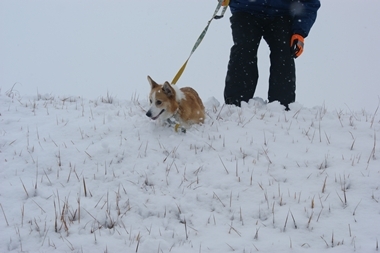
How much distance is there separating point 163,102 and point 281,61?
2262mm

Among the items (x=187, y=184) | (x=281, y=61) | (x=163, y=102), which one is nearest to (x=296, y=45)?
(x=281, y=61)

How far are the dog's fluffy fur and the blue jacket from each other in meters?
2.06

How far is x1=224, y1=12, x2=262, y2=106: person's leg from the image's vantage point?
6480mm

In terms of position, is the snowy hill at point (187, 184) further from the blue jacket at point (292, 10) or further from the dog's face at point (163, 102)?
the blue jacket at point (292, 10)

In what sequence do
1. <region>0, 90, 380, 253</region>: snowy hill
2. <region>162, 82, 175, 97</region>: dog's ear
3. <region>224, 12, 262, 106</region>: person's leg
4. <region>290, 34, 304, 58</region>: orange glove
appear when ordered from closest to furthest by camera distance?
<region>0, 90, 380, 253</region>: snowy hill → <region>162, 82, 175, 97</region>: dog's ear → <region>290, 34, 304, 58</region>: orange glove → <region>224, 12, 262, 106</region>: person's leg

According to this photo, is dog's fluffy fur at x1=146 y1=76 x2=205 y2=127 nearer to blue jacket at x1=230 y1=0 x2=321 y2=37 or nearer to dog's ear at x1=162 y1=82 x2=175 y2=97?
dog's ear at x1=162 y1=82 x2=175 y2=97

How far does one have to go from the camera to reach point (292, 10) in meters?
6.40

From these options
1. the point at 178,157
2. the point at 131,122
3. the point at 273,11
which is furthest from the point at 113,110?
the point at 273,11

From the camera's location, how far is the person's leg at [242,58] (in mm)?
6480

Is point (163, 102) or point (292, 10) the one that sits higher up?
point (292, 10)

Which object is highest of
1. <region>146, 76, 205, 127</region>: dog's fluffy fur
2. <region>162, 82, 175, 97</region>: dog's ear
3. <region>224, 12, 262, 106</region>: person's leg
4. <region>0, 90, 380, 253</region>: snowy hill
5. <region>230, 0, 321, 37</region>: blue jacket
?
<region>230, 0, 321, 37</region>: blue jacket

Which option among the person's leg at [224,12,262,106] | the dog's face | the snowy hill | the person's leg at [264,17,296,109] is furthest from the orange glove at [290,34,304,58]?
the dog's face

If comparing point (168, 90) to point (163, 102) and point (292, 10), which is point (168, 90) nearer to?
point (163, 102)

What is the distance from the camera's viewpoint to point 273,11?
6.36 m
